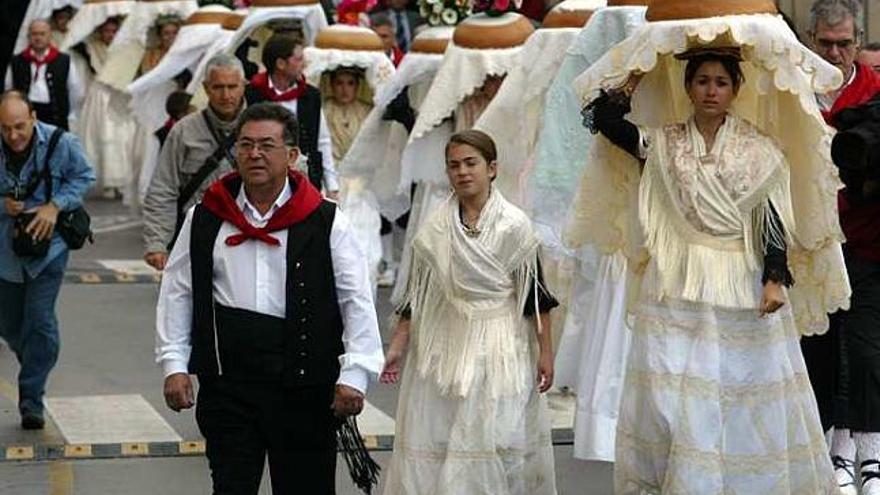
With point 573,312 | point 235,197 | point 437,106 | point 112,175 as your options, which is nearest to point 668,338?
point 235,197

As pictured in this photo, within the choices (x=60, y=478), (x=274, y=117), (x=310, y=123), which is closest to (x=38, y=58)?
(x=310, y=123)

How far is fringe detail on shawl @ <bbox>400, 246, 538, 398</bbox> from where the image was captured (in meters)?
9.27

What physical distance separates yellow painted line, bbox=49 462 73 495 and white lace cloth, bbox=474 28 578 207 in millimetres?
2770

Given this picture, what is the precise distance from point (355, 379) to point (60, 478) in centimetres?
314

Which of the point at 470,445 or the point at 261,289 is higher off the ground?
the point at 261,289

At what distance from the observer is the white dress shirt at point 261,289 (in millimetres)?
7961

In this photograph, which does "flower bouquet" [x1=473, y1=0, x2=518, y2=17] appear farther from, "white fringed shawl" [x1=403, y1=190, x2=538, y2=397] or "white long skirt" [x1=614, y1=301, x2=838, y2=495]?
"white long skirt" [x1=614, y1=301, x2=838, y2=495]

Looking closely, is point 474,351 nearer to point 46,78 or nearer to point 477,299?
point 477,299

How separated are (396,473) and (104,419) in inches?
127

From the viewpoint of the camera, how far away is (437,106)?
14.2m

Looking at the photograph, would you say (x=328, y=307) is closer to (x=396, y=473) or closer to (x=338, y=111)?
(x=396, y=473)

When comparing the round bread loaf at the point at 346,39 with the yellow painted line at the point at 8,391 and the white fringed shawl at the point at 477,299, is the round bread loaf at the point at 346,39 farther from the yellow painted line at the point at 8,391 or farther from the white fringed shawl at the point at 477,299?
the white fringed shawl at the point at 477,299

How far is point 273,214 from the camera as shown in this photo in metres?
8.02

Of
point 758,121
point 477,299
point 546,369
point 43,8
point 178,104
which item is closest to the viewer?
point 758,121
